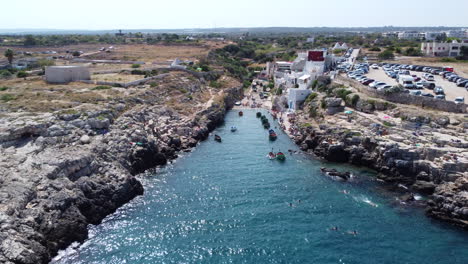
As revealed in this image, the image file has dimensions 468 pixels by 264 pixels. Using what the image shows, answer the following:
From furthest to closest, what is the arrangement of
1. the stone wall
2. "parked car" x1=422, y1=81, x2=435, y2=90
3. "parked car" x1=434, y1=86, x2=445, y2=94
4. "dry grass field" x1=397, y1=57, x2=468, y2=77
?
"dry grass field" x1=397, y1=57, x2=468, y2=77 < "parked car" x1=422, y1=81, x2=435, y2=90 < "parked car" x1=434, y1=86, x2=445, y2=94 < the stone wall

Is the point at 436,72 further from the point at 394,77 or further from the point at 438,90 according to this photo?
the point at 438,90

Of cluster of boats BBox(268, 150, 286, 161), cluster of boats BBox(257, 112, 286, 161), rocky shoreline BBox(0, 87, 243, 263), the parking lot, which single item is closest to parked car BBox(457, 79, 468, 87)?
the parking lot

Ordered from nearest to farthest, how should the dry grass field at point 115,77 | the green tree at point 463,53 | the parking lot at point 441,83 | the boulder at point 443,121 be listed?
the boulder at point 443,121
the parking lot at point 441,83
the dry grass field at point 115,77
the green tree at point 463,53

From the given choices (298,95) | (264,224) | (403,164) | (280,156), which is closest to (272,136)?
(280,156)

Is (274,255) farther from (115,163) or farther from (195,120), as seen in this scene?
(195,120)

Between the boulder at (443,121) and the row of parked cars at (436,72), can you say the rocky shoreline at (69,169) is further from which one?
the row of parked cars at (436,72)

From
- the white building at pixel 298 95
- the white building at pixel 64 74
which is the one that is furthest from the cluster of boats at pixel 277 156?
the white building at pixel 64 74

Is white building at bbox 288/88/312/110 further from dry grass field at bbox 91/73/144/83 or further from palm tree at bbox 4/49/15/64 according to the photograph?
palm tree at bbox 4/49/15/64
